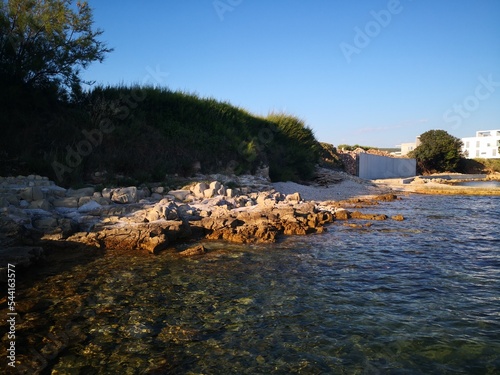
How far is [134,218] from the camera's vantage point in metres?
7.73

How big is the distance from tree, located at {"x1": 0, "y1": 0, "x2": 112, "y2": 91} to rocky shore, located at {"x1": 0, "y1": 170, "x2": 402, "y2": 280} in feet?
17.6

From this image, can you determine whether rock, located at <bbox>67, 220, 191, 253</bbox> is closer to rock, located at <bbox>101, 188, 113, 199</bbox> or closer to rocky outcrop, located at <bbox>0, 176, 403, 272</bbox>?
rocky outcrop, located at <bbox>0, 176, 403, 272</bbox>

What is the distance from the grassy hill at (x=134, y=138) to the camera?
36.9ft

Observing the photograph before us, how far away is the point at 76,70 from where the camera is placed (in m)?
13.6

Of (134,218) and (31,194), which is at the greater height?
(31,194)

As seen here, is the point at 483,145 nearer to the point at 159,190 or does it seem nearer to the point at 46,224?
the point at 159,190

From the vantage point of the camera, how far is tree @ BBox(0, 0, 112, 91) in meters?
11.8

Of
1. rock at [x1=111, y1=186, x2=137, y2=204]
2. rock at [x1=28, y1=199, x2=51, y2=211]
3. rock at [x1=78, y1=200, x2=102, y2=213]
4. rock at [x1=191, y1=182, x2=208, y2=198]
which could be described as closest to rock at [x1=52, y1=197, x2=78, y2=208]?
rock at [x1=78, y1=200, x2=102, y2=213]

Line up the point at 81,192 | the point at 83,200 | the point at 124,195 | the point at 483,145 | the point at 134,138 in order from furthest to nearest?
the point at 483,145, the point at 134,138, the point at 81,192, the point at 124,195, the point at 83,200

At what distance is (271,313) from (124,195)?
6161mm

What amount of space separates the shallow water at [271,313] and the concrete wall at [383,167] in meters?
24.3

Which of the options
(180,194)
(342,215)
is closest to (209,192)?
(180,194)

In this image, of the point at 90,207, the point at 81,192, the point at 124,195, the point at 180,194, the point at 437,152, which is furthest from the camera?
the point at 437,152

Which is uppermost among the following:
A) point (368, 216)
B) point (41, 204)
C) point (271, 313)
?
point (41, 204)
